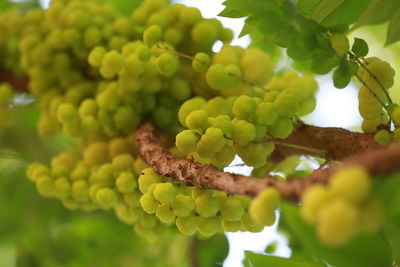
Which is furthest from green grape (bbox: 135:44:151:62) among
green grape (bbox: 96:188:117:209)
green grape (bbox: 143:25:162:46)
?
green grape (bbox: 96:188:117:209)

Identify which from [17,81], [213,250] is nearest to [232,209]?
[213,250]

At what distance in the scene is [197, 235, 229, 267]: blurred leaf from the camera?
111 centimetres

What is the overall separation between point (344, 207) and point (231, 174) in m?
0.18

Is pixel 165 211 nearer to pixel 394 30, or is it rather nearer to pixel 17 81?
pixel 394 30

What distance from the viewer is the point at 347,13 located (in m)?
0.65

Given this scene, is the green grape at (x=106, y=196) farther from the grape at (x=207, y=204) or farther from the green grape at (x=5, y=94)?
the green grape at (x=5, y=94)

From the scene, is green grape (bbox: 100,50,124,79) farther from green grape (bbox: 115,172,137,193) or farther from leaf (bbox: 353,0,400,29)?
leaf (bbox: 353,0,400,29)

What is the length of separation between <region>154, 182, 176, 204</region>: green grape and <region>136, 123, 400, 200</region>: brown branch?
0.02 metres

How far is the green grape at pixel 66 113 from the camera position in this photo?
0.87m

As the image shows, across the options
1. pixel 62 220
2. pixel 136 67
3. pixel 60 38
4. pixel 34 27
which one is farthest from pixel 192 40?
pixel 62 220

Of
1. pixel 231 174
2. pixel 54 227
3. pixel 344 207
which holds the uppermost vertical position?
pixel 344 207

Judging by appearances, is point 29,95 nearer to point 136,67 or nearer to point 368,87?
point 136,67

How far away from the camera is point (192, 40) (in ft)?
2.89

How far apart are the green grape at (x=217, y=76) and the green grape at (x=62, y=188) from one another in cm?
31
